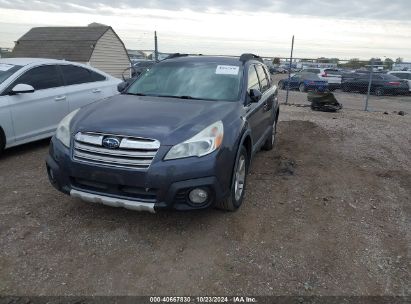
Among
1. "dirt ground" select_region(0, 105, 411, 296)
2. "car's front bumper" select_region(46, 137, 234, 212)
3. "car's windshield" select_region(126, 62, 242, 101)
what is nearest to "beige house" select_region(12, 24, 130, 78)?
"car's windshield" select_region(126, 62, 242, 101)

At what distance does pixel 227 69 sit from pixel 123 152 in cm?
207

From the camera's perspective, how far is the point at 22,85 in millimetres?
5789

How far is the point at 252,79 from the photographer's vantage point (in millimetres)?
5152

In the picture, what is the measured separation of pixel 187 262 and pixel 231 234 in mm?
647

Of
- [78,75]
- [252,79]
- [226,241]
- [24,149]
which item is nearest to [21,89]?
[24,149]

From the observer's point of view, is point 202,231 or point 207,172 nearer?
point 207,172

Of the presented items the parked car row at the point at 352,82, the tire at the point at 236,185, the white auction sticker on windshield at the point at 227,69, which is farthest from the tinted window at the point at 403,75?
the tire at the point at 236,185

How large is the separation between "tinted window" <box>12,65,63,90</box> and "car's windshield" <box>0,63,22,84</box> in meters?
0.15

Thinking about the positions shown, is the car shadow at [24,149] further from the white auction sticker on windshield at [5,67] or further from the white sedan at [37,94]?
the white auction sticker on windshield at [5,67]

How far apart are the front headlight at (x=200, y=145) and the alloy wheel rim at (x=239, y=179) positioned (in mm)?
569

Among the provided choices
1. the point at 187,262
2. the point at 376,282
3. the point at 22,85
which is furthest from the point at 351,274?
the point at 22,85

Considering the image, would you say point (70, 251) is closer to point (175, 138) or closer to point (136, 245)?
point (136, 245)

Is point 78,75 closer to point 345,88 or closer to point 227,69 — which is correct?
point 227,69

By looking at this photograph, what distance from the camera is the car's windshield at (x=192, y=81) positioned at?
180 inches
